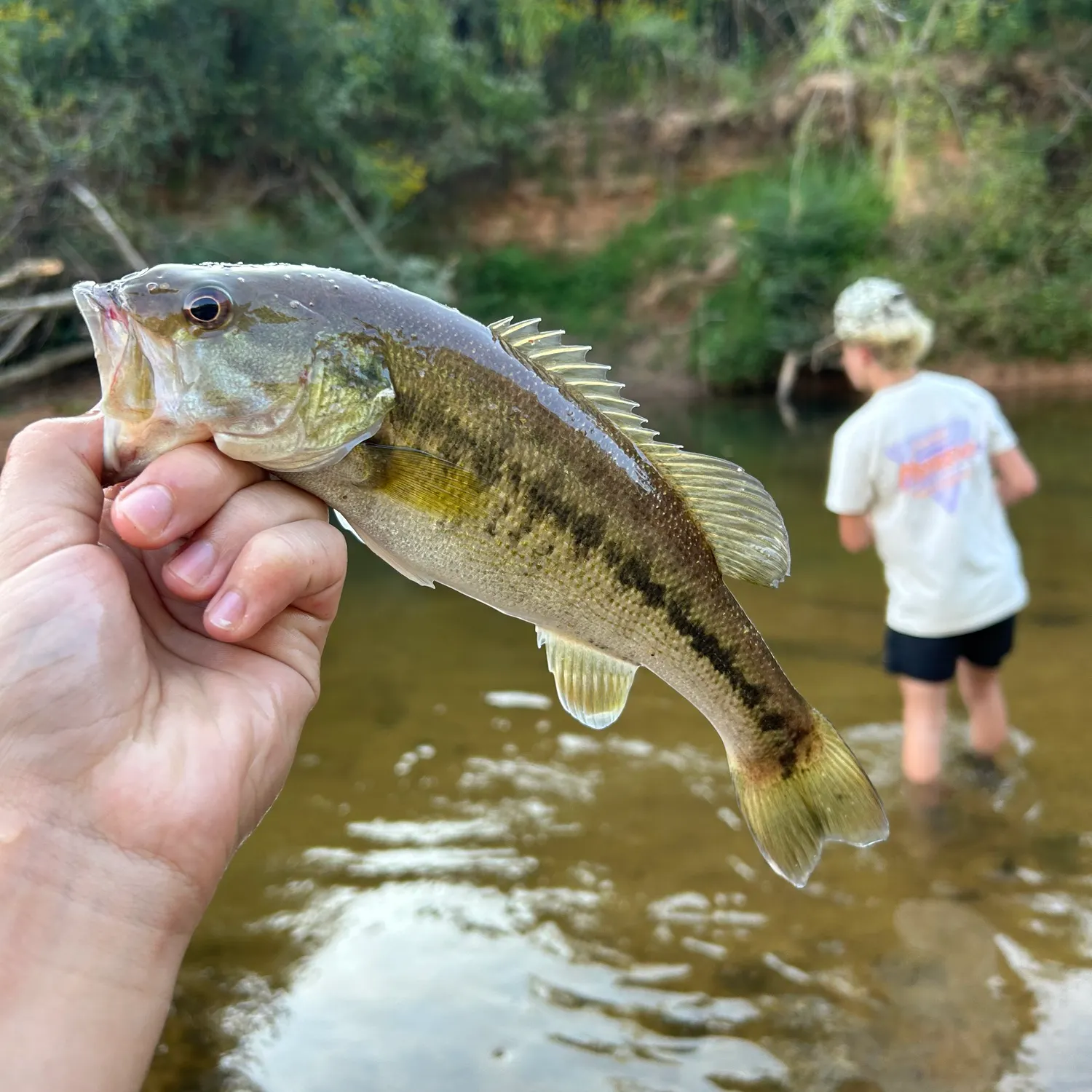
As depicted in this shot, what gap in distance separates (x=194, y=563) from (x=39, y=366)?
1138 cm

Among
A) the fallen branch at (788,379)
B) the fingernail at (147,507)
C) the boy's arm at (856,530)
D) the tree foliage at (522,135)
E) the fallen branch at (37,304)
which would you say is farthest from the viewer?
the fallen branch at (788,379)

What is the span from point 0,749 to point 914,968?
3167 millimetres

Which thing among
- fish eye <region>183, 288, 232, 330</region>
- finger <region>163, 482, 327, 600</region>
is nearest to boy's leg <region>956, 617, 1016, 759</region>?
finger <region>163, 482, 327, 600</region>

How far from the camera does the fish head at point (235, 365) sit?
154 cm

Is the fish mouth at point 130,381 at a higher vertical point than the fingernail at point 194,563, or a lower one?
higher

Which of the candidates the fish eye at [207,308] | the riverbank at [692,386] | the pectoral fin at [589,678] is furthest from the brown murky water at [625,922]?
the riverbank at [692,386]

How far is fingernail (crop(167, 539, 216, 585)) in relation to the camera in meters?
1.60

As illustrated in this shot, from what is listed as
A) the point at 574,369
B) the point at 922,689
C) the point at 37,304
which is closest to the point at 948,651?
the point at 922,689

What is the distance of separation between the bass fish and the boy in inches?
87.4

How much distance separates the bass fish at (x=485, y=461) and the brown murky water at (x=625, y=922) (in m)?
1.40

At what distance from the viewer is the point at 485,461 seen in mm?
1727

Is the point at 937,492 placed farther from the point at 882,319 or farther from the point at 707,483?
the point at 707,483

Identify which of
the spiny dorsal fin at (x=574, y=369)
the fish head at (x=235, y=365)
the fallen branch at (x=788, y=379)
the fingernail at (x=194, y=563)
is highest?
the fish head at (x=235, y=365)

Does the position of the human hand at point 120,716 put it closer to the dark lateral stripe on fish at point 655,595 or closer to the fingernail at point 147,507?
the fingernail at point 147,507
